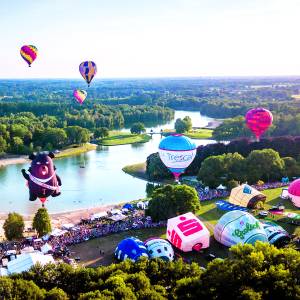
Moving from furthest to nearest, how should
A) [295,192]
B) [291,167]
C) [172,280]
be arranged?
1. [291,167]
2. [295,192]
3. [172,280]

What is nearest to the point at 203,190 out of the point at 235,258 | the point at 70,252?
the point at 70,252

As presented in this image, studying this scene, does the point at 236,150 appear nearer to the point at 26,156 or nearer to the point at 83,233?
the point at 83,233

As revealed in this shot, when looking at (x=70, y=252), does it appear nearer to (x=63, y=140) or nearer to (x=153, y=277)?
(x=153, y=277)

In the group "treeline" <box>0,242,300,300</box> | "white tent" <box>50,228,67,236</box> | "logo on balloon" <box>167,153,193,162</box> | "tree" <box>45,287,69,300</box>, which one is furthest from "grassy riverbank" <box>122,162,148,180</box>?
"tree" <box>45,287,69,300</box>

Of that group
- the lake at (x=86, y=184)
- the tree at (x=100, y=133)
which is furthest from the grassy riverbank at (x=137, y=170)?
the tree at (x=100, y=133)

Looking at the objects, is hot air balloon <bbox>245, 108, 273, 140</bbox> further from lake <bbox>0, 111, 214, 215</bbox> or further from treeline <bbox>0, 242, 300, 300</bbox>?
treeline <bbox>0, 242, 300, 300</bbox>

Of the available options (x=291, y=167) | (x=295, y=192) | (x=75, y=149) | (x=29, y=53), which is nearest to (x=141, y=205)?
(x=295, y=192)

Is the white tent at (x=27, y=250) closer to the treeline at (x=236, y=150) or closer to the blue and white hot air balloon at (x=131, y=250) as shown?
the blue and white hot air balloon at (x=131, y=250)
